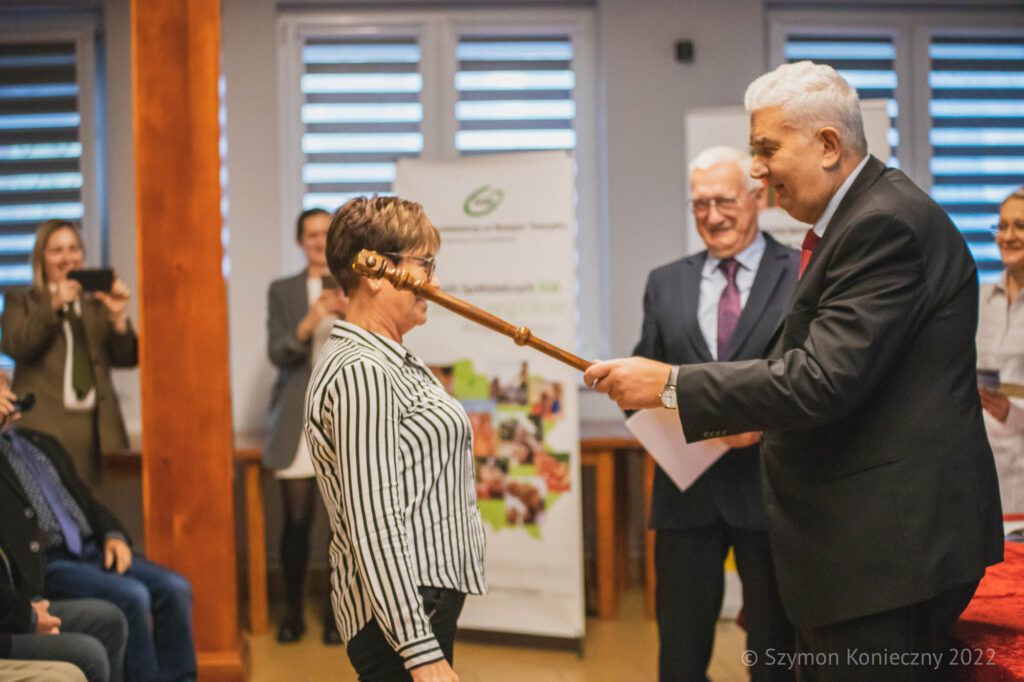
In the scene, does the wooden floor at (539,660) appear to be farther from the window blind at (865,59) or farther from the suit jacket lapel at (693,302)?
the window blind at (865,59)

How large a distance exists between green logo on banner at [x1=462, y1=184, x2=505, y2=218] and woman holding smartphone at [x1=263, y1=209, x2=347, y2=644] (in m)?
0.64

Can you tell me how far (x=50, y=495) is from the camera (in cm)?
303

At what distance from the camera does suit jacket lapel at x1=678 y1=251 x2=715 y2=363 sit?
2.66 metres

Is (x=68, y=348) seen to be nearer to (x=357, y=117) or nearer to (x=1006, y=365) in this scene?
(x=357, y=117)

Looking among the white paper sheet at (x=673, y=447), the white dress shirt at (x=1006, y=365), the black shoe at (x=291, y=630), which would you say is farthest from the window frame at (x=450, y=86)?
the white paper sheet at (x=673, y=447)

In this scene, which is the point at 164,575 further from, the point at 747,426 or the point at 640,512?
the point at 640,512

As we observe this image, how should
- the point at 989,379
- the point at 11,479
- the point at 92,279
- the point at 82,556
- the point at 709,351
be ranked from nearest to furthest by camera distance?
1. the point at 989,379
2. the point at 709,351
3. the point at 11,479
4. the point at 82,556
5. the point at 92,279

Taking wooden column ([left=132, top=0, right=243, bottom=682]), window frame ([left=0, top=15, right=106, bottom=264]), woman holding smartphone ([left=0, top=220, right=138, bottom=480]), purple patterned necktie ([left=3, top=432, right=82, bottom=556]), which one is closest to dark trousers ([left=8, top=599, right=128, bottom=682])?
purple patterned necktie ([left=3, top=432, right=82, bottom=556])

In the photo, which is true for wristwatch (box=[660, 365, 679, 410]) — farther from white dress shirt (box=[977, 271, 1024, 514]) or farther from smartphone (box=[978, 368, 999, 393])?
white dress shirt (box=[977, 271, 1024, 514])

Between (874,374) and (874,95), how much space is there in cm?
435

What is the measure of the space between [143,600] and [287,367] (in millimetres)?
1291

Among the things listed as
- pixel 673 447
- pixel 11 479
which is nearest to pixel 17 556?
pixel 11 479

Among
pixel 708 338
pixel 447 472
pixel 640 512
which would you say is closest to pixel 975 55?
pixel 640 512

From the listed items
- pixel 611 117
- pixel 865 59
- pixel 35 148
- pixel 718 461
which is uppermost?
pixel 865 59
